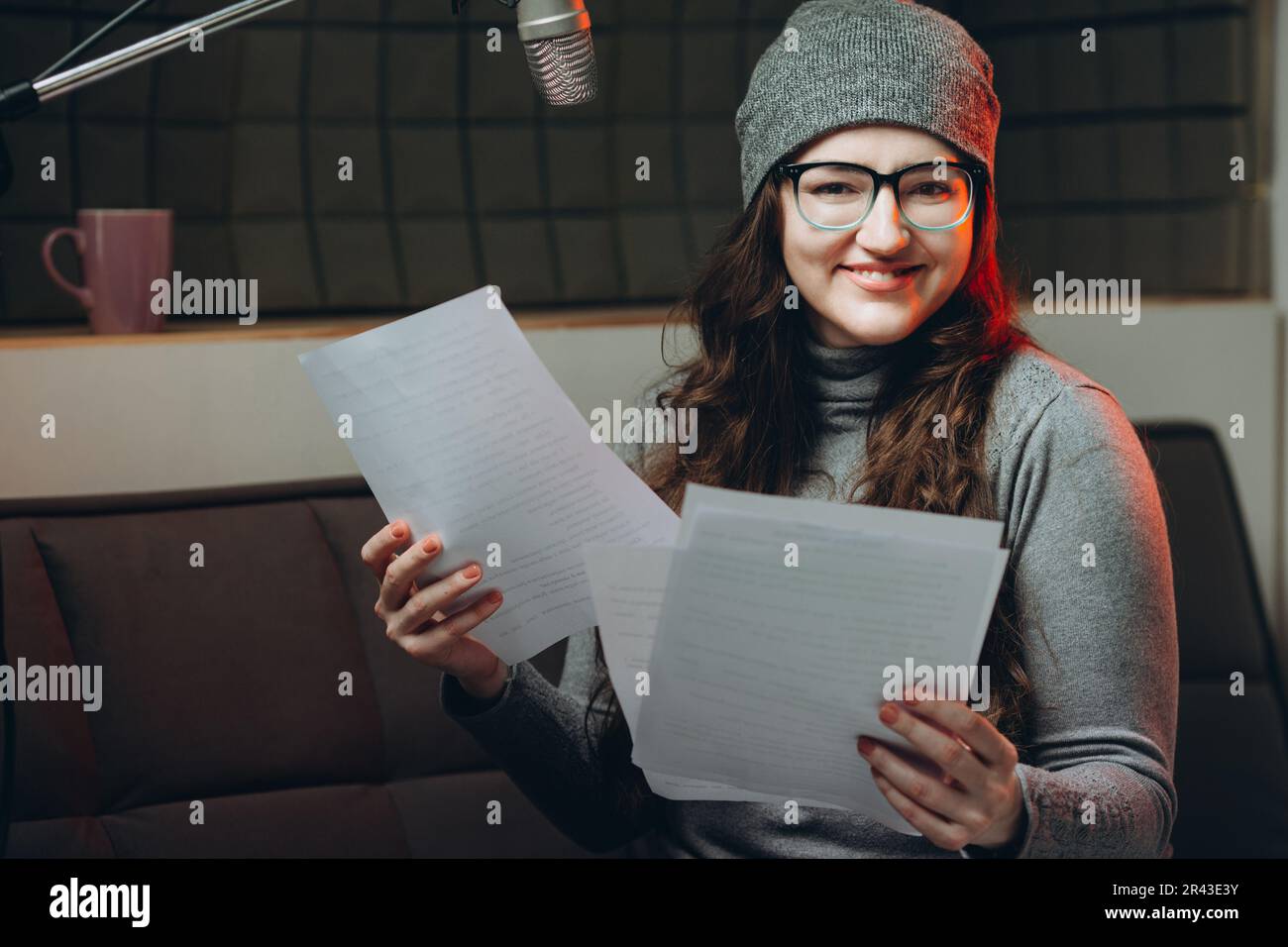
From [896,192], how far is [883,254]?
0.06 m

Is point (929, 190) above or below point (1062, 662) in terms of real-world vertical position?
above

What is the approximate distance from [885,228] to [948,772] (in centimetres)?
53

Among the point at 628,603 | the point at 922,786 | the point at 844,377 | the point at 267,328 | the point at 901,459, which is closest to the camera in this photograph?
the point at 922,786

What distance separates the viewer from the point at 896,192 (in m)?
1.24

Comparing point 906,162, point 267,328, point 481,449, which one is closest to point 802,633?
point 481,449

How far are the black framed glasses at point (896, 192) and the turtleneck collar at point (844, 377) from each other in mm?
173

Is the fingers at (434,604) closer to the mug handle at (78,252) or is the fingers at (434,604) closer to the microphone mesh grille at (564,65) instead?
the microphone mesh grille at (564,65)

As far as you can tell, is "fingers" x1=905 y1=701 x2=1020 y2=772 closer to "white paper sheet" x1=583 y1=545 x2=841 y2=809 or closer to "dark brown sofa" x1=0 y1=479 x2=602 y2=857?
"white paper sheet" x1=583 y1=545 x2=841 y2=809

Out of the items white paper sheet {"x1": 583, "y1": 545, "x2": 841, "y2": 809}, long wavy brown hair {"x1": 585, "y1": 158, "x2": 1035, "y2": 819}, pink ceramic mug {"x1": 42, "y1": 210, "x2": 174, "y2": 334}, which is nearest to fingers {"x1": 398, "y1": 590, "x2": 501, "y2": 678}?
white paper sheet {"x1": 583, "y1": 545, "x2": 841, "y2": 809}

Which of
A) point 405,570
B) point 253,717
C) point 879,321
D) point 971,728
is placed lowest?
point 253,717

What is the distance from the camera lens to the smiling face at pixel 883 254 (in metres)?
1.23

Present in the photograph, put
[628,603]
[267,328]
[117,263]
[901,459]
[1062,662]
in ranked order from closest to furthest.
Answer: [628,603] < [1062,662] < [901,459] < [117,263] < [267,328]

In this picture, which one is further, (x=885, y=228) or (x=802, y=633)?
(x=885, y=228)

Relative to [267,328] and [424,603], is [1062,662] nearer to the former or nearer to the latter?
[424,603]
